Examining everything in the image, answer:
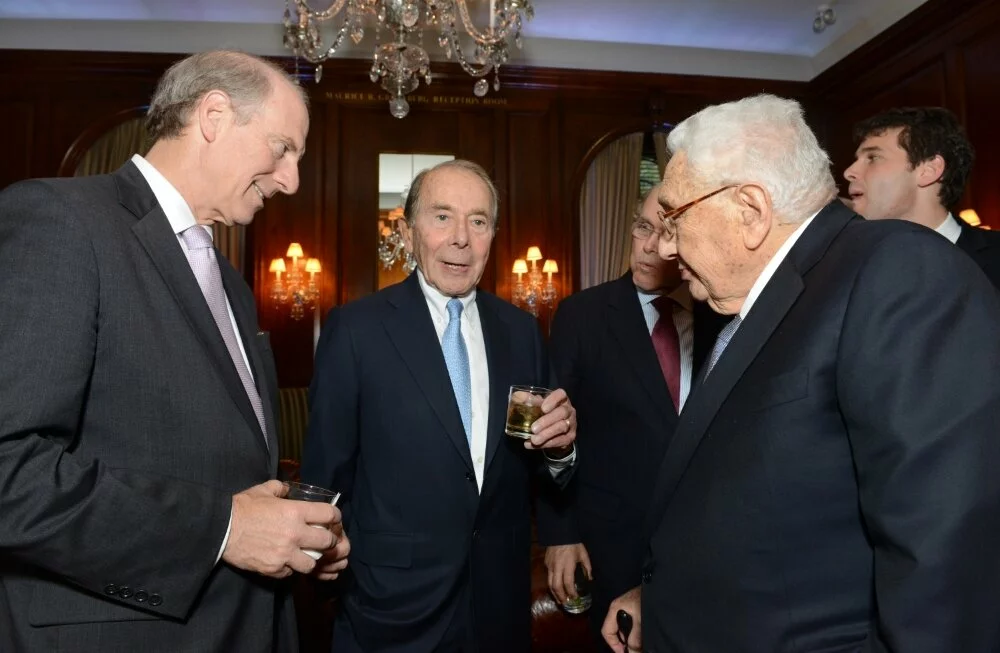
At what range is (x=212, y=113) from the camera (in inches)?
55.5

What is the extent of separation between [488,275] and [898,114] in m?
4.23

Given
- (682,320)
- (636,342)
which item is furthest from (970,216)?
(636,342)

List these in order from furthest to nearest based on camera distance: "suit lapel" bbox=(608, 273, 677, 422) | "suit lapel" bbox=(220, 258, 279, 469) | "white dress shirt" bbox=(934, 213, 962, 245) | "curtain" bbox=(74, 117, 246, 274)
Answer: "curtain" bbox=(74, 117, 246, 274), "white dress shirt" bbox=(934, 213, 962, 245), "suit lapel" bbox=(608, 273, 677, 422), "suit lapel" bbox=(220, 258, 279, 469)

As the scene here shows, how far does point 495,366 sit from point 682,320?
75 cm

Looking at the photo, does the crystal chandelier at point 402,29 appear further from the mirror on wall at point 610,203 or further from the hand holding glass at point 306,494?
the hand holding glass at point 306,494

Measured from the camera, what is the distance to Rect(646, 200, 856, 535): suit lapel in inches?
45.1

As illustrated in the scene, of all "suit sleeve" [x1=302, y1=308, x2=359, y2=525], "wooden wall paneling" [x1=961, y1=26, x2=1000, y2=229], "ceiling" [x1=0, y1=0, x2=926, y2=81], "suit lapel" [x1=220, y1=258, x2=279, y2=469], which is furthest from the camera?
"ceiling" [x1=0, y1=0, x2=926, y2=81]

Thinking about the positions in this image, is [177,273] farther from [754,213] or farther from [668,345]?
[668,345]

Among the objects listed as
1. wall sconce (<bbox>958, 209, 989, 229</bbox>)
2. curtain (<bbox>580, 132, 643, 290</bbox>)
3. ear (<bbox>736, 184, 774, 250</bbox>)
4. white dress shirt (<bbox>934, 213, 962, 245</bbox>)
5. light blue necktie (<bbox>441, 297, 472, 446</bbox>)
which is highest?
curtain (<bbox>580, 132, 643, 290</bbox>)

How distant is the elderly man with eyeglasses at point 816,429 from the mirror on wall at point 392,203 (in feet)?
18.5

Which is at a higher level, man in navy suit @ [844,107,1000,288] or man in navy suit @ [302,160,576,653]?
man in navy suit @ [844,107,1000,288]

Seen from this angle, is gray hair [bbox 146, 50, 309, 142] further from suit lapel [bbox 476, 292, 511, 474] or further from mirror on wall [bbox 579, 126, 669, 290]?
mirror on wall [bbox 579, 126, 669, 290]

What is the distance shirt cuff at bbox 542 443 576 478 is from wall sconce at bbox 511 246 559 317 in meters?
4.70

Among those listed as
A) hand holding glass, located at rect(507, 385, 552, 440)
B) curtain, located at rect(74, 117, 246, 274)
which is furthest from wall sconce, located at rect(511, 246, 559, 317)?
hand holding glass, located at rect(507, 385, 552, 440)
